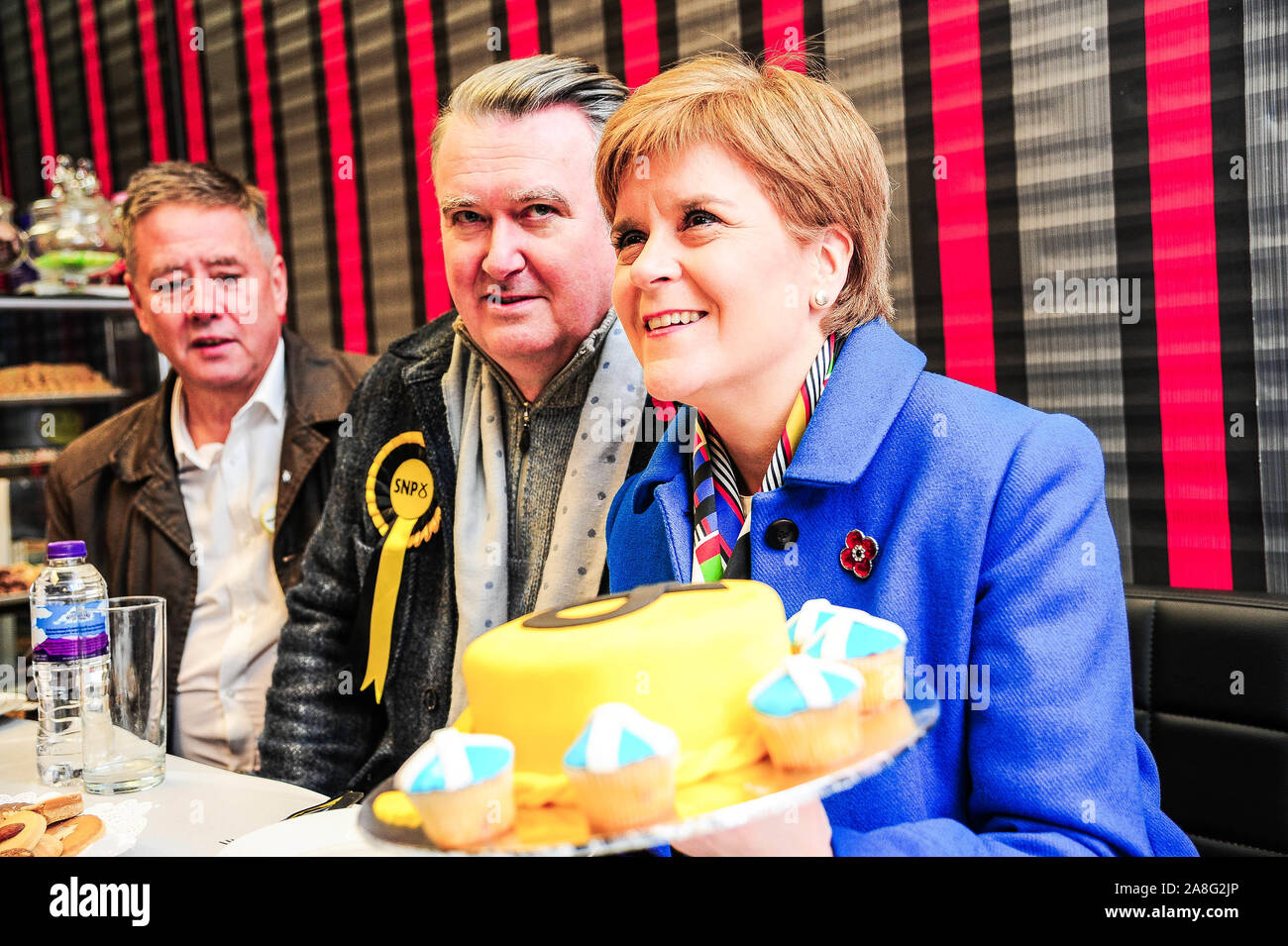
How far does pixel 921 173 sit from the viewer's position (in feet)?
6.94

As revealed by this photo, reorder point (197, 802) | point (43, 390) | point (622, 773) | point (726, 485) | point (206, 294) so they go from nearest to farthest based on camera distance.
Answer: point (622, 773), point (726, 485), point (197, 802), point (206, 294), point (43, 390)

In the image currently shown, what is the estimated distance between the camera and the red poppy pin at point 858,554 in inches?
48.0

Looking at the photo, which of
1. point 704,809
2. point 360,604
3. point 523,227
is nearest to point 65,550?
point 360,604

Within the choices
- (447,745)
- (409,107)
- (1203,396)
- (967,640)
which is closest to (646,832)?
(447,745)

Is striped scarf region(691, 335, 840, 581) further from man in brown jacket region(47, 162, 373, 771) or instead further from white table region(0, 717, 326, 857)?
man in brown jacket region(47, 162, 373, 771)

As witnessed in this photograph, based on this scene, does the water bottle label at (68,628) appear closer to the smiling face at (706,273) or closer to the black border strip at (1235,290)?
the smiling face at (706,273)

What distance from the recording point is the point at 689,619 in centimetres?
84

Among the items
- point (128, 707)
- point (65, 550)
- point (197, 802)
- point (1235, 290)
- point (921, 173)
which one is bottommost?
point (197, 802)

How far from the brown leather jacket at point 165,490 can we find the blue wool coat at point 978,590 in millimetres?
1330

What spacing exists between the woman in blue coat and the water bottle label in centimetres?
85

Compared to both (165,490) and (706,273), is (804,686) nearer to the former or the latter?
(706,273)

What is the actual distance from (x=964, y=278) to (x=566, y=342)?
83 centimetres

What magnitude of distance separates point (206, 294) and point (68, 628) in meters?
1.23
